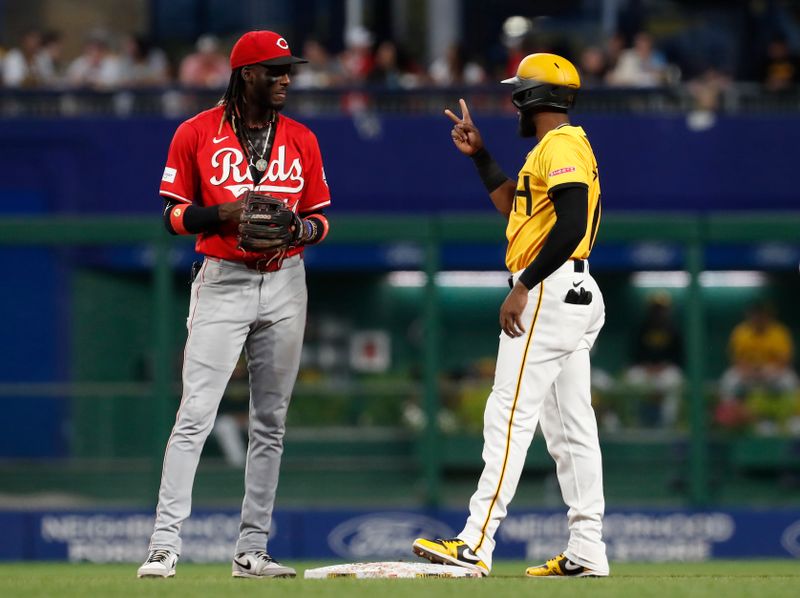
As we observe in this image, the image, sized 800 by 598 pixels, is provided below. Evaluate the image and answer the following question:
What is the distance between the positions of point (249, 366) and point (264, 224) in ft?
2.22

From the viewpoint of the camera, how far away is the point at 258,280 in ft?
20.0

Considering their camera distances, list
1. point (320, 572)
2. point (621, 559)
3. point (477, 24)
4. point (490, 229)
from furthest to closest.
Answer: point (477, 24)
point (490, 229)
point (621, 559)
point (320, 572)

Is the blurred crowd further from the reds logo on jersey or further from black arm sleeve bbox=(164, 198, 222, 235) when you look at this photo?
black arm sleeve bbox=(164, 198, 222, 235)

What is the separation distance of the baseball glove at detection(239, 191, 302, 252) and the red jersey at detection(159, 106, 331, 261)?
0.50 ft

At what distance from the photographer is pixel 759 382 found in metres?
11.7

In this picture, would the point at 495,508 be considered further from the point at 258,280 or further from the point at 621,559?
the point at 621,559

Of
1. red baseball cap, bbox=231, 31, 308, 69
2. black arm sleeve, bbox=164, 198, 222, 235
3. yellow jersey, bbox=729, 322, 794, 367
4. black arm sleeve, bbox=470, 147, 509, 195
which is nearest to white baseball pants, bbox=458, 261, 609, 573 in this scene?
black arm sleeve, bbox=470, 147, 509, 195

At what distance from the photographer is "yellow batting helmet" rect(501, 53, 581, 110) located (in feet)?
20.3

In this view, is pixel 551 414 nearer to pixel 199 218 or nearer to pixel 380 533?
pixel 199 218

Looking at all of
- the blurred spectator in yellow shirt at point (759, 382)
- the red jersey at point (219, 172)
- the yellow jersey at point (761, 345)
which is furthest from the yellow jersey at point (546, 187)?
the yellow jersey at point (761, 345)

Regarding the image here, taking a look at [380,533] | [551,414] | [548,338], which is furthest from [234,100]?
[380,533]

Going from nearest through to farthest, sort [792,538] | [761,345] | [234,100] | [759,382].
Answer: [234,100], [792,538], [759,382], [761,345]

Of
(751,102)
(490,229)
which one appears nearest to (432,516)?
(490,229)

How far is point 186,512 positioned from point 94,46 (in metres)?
11.0
